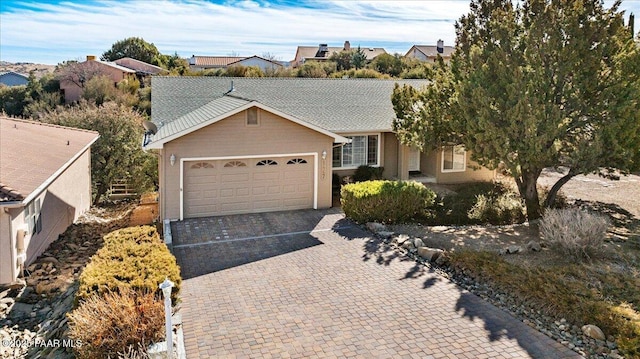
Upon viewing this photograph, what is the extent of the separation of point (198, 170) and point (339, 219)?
5080 millimetres

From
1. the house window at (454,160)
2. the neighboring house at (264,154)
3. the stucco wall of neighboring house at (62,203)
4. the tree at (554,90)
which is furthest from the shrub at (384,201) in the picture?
the stucco wall of neighboring house at (62,203)

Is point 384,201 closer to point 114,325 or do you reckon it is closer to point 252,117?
point 252,117

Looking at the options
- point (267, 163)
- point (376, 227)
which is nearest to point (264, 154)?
point (267, 163)

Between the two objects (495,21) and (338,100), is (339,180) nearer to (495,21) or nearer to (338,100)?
(338,100)

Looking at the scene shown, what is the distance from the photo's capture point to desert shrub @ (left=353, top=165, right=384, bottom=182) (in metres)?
20.7

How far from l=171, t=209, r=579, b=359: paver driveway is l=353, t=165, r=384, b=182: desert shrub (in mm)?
6313

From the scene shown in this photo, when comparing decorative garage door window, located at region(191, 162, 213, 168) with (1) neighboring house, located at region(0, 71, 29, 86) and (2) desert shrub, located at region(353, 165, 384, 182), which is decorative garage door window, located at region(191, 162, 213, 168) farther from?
(1) neighboring house, located at region(0, 71, 29, 86)

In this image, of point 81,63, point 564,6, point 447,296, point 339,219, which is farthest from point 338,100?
point 81,63

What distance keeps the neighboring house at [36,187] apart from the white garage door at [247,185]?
4309 mm

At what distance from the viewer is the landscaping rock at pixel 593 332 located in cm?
865

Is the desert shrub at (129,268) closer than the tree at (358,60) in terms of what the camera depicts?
Yes

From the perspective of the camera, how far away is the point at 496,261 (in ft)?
39.7

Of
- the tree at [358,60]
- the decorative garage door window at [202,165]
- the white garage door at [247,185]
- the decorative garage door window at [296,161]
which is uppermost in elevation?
the tree at [358,60]

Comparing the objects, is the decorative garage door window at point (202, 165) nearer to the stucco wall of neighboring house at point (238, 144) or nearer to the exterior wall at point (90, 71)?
the stucco wall of neighboring house at point (238, 144)
